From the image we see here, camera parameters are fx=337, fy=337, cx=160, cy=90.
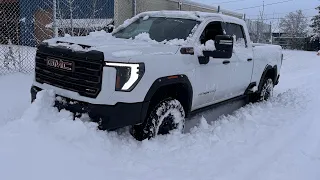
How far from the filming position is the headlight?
3.60m

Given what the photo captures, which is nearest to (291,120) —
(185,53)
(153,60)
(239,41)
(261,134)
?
(261,134)

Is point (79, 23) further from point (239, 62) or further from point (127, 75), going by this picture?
point (127, 75)

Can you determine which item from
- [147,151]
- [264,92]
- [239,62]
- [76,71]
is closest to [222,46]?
[239,62]

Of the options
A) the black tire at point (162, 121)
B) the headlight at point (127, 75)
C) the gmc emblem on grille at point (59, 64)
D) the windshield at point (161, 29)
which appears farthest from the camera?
the windshield at point (161, 29)

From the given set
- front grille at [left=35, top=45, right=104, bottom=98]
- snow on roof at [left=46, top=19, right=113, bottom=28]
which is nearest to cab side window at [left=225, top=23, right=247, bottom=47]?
front grille at [left=35, top=45, right=104, bottom=98]

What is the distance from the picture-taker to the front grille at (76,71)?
3.60 m

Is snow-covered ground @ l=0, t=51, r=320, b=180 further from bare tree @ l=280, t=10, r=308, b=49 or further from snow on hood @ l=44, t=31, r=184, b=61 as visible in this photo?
bare tree @ l=280, t=10, r=308, b=49

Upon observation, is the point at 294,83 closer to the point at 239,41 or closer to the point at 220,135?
the point at 239,41

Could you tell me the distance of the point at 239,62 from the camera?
5777mm

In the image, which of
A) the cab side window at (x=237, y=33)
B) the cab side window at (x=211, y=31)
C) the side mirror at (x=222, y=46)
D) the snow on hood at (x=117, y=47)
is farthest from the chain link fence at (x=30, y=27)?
the side mirror at (x=222, y=46)

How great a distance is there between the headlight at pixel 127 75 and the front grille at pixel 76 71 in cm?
17

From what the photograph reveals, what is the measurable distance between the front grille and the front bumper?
0.14 metres

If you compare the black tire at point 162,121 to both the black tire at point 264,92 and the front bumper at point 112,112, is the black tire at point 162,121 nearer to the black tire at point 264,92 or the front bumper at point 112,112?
the front bumper at point 112,112

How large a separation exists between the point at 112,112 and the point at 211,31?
237cm
